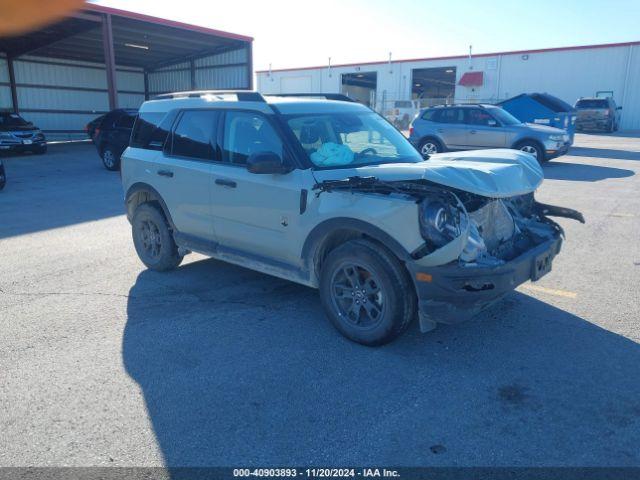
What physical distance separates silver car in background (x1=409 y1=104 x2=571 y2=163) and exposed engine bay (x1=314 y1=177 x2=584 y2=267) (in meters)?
11.1

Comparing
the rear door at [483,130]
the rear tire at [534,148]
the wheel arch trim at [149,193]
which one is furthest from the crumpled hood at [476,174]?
the rear door at [483,130]

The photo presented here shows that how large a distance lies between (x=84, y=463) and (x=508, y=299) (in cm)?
387

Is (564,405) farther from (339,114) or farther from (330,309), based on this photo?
(339,114)

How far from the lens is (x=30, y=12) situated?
124cm

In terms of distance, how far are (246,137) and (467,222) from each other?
7.19ft

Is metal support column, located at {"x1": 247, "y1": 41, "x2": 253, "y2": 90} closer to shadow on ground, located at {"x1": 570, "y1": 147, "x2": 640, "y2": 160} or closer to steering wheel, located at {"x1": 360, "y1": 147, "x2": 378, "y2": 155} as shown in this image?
shadow on ground, located at {"x1": 570, "y1": 147, "x2": 640, "y2": 160}

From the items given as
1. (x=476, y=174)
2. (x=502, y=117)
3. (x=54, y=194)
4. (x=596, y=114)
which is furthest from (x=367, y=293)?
(x=596, y=114)

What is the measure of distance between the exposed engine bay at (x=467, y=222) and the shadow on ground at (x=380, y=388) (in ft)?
2.22

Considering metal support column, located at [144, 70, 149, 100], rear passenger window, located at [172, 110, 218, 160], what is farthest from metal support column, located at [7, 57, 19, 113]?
rear passenger window, located at [172, 110, 218, 160]

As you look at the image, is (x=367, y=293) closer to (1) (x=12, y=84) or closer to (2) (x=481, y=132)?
(2) (x=481, y=132)

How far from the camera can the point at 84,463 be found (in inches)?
109

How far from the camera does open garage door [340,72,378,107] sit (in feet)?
159

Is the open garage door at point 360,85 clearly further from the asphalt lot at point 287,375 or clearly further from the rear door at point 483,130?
the asphalt lot at point 287,375

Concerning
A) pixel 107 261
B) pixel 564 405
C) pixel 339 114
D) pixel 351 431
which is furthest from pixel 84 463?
pixel 107 261
